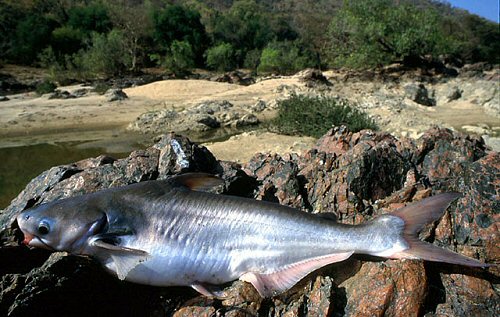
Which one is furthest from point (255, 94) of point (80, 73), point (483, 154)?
point (483, 154)

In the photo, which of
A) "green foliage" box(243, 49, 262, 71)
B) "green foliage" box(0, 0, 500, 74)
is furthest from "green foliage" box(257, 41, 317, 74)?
"green foliage" box(243, 49, 262, 71)

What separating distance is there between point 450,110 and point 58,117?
17926 millimetres

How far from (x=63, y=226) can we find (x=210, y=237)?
0.87 meters

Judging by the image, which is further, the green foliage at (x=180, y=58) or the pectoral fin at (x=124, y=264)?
the green foliage at (x=180, y=58)

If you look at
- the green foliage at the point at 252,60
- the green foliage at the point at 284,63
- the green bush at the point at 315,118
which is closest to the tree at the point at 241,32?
the green foliage at the point at 252,60

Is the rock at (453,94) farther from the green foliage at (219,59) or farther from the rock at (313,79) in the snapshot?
the green foliage at (219,59)

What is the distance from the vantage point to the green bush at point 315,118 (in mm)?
12903

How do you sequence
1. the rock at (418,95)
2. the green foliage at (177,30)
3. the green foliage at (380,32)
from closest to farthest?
1. the rock at (418,95)
2. the green foliage at (380,32)
3. the green foliage at (177,30)

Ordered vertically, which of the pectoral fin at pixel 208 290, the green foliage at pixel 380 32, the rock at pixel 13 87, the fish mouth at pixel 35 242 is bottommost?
the rock at pixel 13 87

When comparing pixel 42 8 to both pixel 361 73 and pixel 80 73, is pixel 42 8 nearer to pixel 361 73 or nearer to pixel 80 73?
pixel 80 73

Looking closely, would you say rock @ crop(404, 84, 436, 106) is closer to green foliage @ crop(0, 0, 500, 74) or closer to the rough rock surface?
green foliage @ crop(0, 0, 500, 74)

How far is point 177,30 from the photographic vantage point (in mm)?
46250

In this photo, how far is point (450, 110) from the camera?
20.1m

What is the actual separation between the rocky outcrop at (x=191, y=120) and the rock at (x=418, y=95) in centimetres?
877
